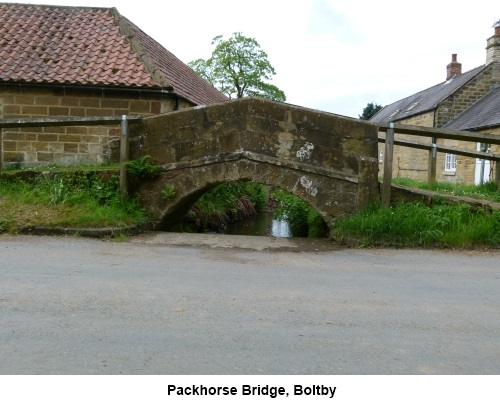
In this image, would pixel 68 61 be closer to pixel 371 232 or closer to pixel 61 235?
pixel 61 235

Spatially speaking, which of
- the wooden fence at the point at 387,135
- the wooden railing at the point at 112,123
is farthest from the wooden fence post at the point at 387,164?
the wooden railing at the point at 112,123

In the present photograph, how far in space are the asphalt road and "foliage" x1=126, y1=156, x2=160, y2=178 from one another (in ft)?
6.63

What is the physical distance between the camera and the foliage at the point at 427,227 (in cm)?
725

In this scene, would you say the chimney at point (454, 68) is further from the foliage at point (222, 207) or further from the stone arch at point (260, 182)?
the stone arch at point (260, 182)

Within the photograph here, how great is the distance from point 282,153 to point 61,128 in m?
6.64

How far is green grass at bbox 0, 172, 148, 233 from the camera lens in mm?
7668

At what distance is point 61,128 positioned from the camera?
12289 millimetres

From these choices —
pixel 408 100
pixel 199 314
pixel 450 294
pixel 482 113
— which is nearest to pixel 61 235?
pixel 199 314

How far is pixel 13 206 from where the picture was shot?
8.01 meters

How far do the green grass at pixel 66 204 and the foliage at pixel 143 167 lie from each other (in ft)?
1.36

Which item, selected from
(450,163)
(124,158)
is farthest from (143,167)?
(450,163)

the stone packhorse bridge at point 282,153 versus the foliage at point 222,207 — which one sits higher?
the stone packhorse bridge at point 282,153

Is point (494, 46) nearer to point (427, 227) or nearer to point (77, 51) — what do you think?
point (77, 51)

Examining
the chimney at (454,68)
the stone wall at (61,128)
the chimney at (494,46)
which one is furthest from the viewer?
the chimney at (454,68)
